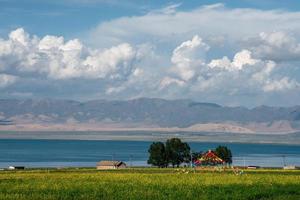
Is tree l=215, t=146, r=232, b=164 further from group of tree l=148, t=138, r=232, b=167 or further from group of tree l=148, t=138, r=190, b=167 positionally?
group of tree l=148, t=138, r=190, b=167

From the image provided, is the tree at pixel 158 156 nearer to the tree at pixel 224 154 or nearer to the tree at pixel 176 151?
the tree at pixel 176 151

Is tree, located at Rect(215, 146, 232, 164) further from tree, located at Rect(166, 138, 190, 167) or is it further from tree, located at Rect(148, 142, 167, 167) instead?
tree, located at Rect(148, 142, 167, 167)

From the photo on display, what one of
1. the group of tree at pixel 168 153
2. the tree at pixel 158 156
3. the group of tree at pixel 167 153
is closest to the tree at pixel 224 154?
the group of tree at pixel 168 153

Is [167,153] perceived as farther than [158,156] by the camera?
Yes

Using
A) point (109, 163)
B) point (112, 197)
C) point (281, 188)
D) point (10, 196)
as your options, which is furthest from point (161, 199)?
point (109, 163)

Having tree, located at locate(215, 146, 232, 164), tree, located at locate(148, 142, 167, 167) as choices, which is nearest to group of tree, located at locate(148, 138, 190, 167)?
tree, located at locate(148, 142, 167, 167)

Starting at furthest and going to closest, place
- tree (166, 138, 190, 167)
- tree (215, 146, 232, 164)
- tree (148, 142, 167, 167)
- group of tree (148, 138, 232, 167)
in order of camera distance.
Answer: tree (215, 146, 232, 164)
tree (166, 138, 190, 167)
group of tree (148, 138, 232, 167)
tree (148, 142, 167, 167)

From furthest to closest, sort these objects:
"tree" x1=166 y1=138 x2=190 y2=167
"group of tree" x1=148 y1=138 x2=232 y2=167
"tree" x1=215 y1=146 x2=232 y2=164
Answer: "tree" x1=215 y1=146 x2=232 y2=164 → "tree" x1=166 y1=138 x2=190 y2=167 → "group of tree" x1=148 y1=138 x2=232 y2=167

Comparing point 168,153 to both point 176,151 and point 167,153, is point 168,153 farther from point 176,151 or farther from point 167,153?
point 176,151

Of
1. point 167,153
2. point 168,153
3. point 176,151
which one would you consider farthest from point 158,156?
point 176,151

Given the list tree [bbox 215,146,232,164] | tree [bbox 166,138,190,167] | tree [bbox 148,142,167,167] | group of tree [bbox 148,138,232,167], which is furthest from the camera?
tree [bbox 215,146,232,164]

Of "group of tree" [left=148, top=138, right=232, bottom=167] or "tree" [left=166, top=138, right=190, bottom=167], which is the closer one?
"group of tree" [left=148, top=138, right=232, bottom=167]

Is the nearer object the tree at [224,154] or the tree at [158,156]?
the tree at [158,156]

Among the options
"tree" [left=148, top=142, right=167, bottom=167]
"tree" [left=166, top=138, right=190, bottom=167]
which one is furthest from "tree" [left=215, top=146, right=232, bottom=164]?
"tree" [left=148, top=142, right=167, bottom=167]
